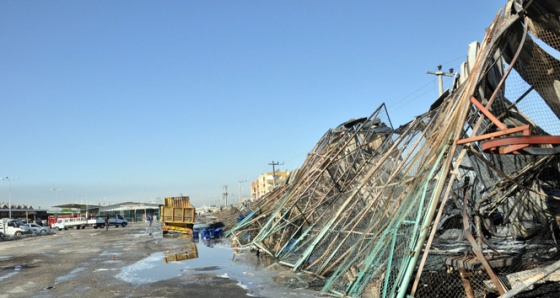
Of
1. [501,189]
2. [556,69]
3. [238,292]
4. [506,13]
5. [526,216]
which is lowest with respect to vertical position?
[238,292]

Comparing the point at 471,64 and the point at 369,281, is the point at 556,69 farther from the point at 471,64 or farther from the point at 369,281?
the point at 369,281

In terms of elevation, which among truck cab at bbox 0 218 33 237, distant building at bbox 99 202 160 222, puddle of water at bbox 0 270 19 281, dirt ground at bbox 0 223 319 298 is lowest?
dirt ground at bbox 0 223 319 298

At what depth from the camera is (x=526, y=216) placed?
10.8 meters

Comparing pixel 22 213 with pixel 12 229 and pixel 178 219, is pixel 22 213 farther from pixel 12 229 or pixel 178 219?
pixel 178 219

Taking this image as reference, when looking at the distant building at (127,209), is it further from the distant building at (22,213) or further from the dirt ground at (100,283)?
the dirt ground at (100,283)

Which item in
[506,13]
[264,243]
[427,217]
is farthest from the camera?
[264,243]

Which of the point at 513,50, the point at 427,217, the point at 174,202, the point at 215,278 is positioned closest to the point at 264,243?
the point at 215,278

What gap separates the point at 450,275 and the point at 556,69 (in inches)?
167

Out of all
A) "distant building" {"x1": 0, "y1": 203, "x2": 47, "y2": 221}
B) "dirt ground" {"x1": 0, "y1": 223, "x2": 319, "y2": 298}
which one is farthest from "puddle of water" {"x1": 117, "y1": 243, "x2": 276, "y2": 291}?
"distant building" {"x1": 0, "y1": 203, "x2": 47, "y2": 221}

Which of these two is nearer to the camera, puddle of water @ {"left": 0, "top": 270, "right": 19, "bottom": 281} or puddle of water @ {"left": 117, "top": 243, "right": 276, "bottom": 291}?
puddle of water @ {"left": 117, "top": 243, "right": 276, "bottom": 291}

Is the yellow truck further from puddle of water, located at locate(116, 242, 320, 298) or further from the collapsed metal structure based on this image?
the collapsed metal structure

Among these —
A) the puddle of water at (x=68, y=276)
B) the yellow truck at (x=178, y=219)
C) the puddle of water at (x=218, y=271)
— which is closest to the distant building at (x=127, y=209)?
the yellow truck at (x=178, y=219)

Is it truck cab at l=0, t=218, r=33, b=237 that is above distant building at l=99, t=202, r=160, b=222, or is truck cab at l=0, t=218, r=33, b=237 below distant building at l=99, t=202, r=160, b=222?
below

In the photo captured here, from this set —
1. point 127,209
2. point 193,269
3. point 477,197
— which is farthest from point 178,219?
point 127,209
